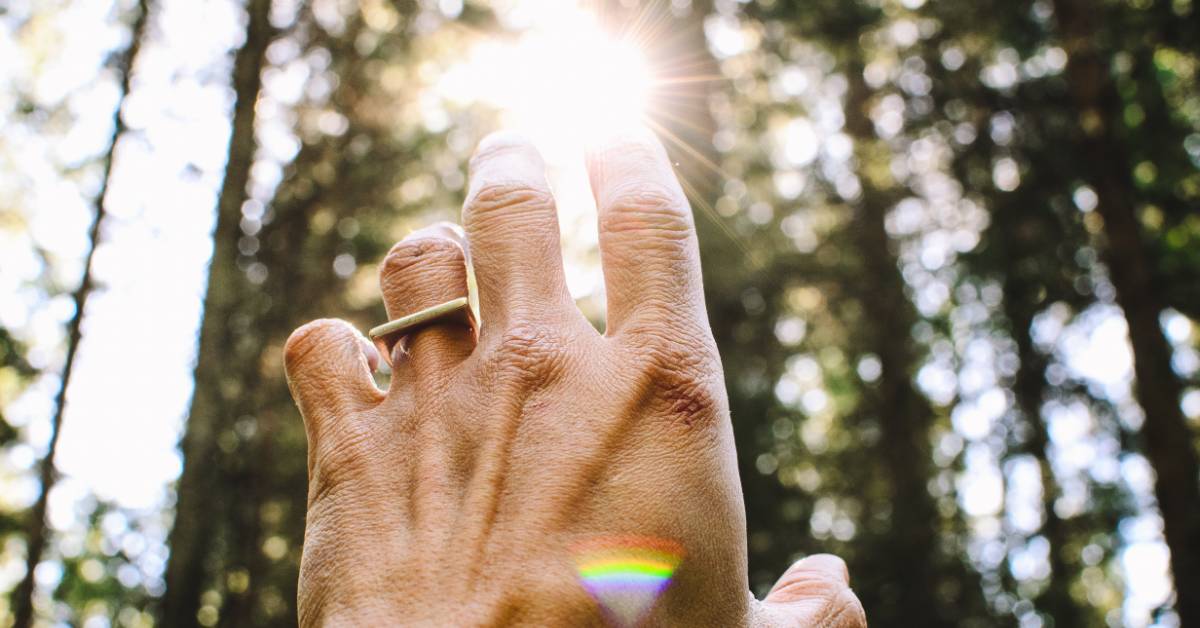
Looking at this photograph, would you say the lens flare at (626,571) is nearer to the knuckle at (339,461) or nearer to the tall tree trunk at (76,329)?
the knuckle at (339,461)

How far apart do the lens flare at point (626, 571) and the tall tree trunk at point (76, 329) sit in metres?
13.4

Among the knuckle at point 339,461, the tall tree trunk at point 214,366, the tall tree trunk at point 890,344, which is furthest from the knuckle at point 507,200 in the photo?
the tall tree trunk at point 890,344

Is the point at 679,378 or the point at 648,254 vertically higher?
the point at 648,254

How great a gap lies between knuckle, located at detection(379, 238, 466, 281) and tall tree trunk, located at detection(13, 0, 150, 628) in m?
13.0

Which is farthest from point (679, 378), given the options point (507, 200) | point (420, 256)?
point (420, 256)

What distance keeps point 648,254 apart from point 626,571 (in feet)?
1.60

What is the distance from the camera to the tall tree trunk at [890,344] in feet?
48.1

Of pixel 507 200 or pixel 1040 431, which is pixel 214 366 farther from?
pixel 1040 431

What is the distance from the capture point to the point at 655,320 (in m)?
1.45

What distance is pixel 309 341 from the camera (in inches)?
62.6

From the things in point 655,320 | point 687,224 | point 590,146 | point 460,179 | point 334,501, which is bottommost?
point 334,501

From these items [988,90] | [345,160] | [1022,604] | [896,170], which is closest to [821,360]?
[896,170]

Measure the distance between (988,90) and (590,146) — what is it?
40.5 ft

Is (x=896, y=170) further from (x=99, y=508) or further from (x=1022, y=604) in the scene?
(x=99, y=508)
